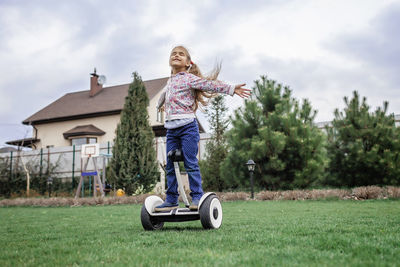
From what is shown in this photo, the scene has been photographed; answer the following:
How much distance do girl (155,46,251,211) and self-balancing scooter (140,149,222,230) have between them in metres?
0.07

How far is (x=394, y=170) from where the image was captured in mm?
9656

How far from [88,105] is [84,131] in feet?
10.1

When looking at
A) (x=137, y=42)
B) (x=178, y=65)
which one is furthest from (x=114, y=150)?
(x=178, y=65)

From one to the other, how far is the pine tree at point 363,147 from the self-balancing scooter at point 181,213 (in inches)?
308

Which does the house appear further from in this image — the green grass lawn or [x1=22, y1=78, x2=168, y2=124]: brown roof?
the green grass lawn

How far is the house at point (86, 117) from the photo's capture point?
24.6 m

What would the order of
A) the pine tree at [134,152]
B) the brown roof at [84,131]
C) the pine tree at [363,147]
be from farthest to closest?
1. the brown roof at [84,131]
2. the pine tree at [134,152]
3. the pine tree at [363,147]

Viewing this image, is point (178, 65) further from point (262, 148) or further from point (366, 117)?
point (366, 117)

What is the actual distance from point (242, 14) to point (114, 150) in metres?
8.17

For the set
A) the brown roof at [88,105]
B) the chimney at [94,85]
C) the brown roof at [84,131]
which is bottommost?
the brown roof at [84,131]

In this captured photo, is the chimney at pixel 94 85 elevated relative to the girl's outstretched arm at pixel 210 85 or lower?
elevated

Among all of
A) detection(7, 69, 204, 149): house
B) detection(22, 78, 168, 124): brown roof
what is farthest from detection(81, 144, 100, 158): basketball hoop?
detection(22, 78, 168, 124): brown roof

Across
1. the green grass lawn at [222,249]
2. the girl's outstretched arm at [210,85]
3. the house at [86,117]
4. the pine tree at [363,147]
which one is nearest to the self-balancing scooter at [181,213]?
the green grass lawn at [222,249]

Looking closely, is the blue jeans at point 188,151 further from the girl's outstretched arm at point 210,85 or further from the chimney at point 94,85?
the chimney at point 94,85
